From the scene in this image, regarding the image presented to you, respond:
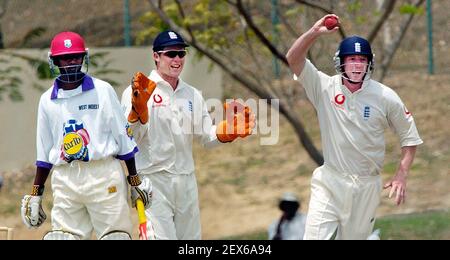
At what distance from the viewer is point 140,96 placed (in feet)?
29.1

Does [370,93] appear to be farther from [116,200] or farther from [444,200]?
[444,200]

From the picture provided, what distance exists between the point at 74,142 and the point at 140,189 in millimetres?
611

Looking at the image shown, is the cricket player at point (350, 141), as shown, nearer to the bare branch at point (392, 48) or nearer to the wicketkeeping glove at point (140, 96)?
the wicketkeeping glove at point (140, 96)

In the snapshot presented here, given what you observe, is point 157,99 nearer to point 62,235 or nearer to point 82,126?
point 82,126

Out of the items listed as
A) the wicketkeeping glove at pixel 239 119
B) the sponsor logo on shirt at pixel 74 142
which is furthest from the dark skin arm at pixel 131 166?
the wicketkeeping glove at pixel 239 119

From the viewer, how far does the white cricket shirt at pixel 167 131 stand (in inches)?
363

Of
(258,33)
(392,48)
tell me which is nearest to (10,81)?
(258,33)

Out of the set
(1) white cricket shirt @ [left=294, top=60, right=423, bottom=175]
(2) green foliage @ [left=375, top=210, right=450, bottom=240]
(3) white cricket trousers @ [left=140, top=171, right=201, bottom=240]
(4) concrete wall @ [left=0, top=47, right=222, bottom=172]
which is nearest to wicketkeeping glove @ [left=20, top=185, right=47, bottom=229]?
(3) white cricket trousers @ [left=140, top=171, right=201, bottom=240]

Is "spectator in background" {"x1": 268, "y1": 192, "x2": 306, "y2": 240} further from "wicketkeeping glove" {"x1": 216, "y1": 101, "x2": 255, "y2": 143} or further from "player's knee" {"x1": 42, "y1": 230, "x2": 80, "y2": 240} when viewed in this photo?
"player's knee" {"x1": 42, "y1": 230, "x2": 80, "y2": 240}

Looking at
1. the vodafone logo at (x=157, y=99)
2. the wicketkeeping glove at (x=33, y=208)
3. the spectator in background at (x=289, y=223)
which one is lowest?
the spectator in background at (x=289, y=223)

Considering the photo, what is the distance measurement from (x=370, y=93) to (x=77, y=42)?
213cm

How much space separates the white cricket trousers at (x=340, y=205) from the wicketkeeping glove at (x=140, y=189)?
1.21m
